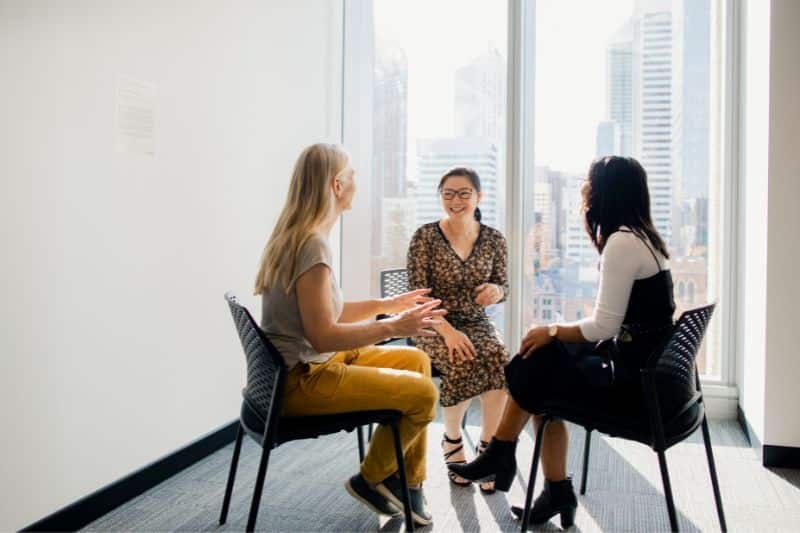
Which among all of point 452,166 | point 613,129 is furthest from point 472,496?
point 613,129

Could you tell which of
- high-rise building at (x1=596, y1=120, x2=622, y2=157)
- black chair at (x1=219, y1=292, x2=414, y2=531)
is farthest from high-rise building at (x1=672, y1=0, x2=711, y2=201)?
black chair at (x1=219, y1=292, x2=414, y2=531)

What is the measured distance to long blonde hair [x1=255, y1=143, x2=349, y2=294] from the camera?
2047mm

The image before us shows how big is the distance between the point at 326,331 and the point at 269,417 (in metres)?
0.30

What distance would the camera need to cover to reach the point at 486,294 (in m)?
2.94

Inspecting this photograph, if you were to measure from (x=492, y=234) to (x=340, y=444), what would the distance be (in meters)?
1.25

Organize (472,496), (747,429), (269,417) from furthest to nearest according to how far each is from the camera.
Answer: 1. (747,429)
2. (472,496)
3. (269,417)

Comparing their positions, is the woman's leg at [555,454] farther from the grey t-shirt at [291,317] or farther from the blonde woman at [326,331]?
the grey t-shirt at [291,317]

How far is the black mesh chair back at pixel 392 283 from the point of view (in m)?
3.46

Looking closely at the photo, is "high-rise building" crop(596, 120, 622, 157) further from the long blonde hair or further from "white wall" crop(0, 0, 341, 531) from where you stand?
the long blonde hair

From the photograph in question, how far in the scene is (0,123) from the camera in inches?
77.4

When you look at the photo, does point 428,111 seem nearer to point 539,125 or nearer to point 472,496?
point 539,125

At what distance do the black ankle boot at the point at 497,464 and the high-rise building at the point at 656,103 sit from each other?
6.70 ft

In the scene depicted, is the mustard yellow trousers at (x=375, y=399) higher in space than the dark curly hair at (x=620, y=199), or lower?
lower

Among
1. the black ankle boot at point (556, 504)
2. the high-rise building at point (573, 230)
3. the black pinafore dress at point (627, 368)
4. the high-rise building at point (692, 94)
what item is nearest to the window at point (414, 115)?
the high-rise building at point (573, 230)
